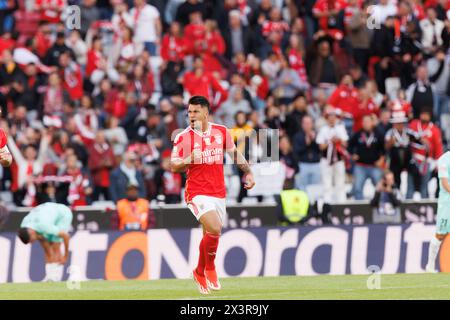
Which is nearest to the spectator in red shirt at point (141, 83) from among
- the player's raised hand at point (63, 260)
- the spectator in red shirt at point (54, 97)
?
the spectator in red shirt at point (54, 97)

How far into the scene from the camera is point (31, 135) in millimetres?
28516

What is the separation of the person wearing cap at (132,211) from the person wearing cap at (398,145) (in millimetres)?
5063

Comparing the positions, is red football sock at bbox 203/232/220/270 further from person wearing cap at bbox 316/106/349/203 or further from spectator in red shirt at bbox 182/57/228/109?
spectator in red shirt at bbox 182/57/228/109

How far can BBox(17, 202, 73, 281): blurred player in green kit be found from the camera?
2312 centimetres

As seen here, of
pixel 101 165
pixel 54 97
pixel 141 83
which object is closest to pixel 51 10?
pixel 54 97

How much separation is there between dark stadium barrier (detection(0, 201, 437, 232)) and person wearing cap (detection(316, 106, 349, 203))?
2.93ft

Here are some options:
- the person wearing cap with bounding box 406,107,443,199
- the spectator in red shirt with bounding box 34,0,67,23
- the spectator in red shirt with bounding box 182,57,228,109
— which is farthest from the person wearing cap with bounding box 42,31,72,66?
the person wearing cap with bounding box 406,107,443,199

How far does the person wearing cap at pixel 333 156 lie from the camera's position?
91.8 feet

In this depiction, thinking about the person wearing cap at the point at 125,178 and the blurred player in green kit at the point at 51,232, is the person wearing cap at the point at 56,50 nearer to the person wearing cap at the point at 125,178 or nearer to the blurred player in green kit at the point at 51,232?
the person wearing cap at the point at 125,178

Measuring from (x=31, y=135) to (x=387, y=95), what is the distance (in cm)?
743

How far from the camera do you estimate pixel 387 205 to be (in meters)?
26.9
